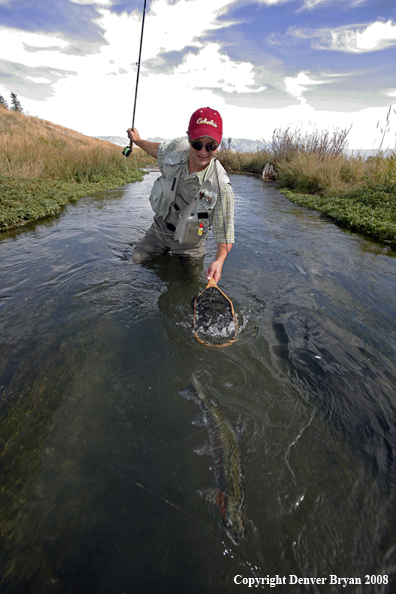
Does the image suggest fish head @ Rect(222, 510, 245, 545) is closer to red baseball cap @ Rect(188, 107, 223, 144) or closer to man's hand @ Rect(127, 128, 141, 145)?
red baseball cap @ Rect(188, 107, 223, 144)

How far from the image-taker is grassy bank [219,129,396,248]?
9.38 meters

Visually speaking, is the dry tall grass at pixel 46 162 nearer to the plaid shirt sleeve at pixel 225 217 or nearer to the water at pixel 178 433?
the water at pixel 178 433

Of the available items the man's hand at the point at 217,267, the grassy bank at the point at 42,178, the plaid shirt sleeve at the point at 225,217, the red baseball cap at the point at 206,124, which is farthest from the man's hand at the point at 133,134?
the grassy bank at the point at 42,178

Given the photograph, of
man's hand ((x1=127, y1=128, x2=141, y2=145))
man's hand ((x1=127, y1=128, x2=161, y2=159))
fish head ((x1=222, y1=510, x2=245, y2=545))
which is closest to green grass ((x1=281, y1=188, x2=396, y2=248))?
man's hand ((x1=127, y1=128, x2=161, y2=159))

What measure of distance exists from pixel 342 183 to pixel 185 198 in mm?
11804

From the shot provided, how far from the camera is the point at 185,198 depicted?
15.3 feet

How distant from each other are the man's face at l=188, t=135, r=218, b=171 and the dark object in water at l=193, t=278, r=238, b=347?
181 centimetres

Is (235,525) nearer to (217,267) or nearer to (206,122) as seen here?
(217,267)

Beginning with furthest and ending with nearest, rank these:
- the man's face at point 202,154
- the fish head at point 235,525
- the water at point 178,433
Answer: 1. the man's face at point 202,154
2. the fish head at point 235,525
3. the water at point 178,433

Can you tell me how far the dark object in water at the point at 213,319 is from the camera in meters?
3.85

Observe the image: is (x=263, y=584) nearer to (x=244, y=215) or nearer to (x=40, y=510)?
(x=40, y=510)

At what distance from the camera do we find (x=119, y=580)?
5.79 feet

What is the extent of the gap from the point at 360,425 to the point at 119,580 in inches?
95.4

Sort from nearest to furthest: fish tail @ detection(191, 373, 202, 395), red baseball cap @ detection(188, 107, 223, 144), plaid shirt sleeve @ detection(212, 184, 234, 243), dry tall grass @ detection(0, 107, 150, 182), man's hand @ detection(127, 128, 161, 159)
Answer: fish tail @ detection(191, 373, 202, 395) < red baseball cap @ detection(188, 107, 223, 144) < plaid shirt sleeve @ detection(212, 184, 234, 243) < man's hand @ detection(127, 128, 161, 159) < dry tall grass @ detection(0, 107, 150, 182)
